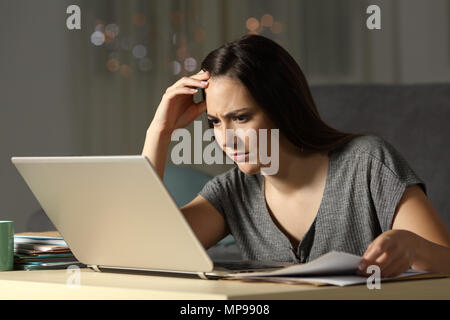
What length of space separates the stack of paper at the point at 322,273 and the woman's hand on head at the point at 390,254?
11mm

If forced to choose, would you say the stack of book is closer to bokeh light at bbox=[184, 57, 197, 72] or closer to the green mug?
the green mug

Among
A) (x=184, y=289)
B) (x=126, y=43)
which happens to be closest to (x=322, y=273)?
(x=184, y=289)

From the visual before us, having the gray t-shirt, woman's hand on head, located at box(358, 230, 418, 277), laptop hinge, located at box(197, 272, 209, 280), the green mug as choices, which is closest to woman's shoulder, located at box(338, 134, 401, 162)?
the gray t-shirt

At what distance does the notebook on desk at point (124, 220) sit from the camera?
3.02 ft

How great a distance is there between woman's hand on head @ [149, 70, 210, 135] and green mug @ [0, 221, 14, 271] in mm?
430

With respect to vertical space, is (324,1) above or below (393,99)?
above

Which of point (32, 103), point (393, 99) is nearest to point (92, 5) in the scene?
point (32, 103)

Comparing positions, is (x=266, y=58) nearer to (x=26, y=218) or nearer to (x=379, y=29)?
(x=379, y=29)

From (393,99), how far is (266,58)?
1.05 meters

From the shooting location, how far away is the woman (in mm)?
1354

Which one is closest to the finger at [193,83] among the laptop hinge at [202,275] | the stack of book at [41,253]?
the stack of book at [41,253]

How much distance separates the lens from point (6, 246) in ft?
3.98

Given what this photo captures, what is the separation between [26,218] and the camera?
327 centimetres
